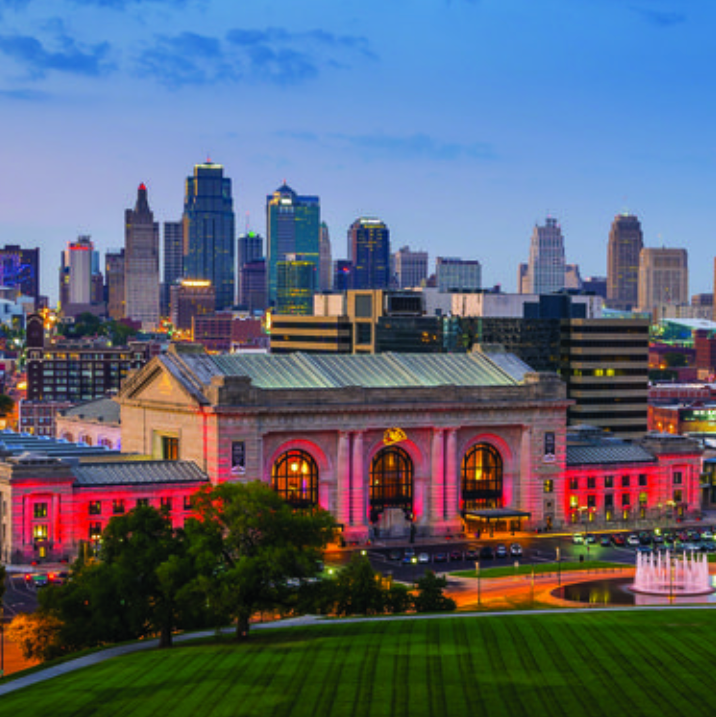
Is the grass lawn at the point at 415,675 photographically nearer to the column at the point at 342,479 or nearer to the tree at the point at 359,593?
the tree at the point at 359,593

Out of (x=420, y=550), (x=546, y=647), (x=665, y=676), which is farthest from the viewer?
(x=420, y=550)

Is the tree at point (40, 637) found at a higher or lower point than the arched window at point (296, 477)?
lower

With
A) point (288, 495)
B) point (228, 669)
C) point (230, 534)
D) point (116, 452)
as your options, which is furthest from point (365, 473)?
point (228, 669)

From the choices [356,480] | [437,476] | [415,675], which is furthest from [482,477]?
[415,675]

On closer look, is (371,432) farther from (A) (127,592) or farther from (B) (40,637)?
(B) (40,637)

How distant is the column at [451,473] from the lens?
181 metres

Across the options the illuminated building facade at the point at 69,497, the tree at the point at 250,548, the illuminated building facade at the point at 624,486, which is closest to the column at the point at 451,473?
the illuminated building facade at the point at 624,486

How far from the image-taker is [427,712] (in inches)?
3216

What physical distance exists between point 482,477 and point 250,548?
276ft

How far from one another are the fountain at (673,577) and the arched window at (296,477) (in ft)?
130

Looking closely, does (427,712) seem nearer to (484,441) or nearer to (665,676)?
(665,676)

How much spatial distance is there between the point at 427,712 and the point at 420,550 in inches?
3426

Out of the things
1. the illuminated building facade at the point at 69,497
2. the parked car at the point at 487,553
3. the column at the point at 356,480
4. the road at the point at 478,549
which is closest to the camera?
the road at the point at 478,549

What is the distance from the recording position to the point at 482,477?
609 ft
